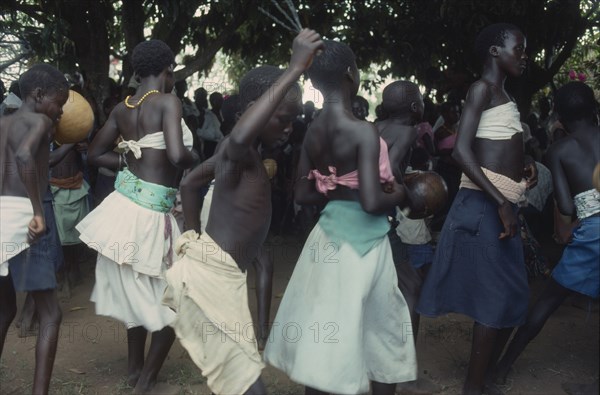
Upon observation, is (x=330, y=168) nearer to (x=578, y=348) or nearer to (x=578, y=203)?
(x=578, y=203)

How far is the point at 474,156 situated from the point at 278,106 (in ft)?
4.11

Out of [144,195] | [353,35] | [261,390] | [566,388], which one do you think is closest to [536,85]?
[353,35]

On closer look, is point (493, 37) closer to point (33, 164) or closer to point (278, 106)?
point (278, 106)

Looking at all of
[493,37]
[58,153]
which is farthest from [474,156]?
[58,153]

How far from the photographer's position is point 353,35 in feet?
26.0

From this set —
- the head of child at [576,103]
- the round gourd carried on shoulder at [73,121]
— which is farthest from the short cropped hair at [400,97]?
the round gourd carried on shoulder at [73,121]

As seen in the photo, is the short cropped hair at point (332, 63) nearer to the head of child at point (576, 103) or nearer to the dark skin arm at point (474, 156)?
the dark skin arm at point (474, 156)

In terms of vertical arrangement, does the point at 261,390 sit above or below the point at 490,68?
below

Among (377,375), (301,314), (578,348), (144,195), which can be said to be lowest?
(578,348)

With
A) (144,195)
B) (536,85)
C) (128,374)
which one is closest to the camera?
(144,195)

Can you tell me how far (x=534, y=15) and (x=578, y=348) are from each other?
4076 mm

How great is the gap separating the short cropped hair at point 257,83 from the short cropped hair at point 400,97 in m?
1.08

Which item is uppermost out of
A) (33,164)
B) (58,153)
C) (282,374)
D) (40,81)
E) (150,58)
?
(150,58)

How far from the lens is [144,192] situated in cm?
362
